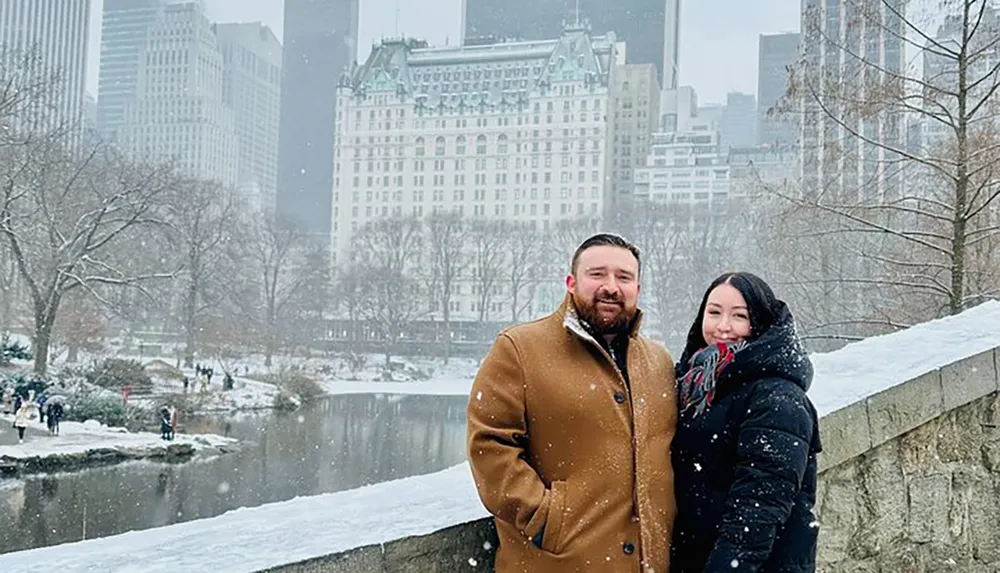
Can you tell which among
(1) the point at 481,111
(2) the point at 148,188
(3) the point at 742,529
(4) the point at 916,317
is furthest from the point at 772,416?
(1) the point at 481,111

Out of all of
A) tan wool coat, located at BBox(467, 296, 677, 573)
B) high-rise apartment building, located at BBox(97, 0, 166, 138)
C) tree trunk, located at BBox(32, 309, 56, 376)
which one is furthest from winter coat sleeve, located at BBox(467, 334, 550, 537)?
high-rise apartment building, located at BBox(97, 0, 166, 138)

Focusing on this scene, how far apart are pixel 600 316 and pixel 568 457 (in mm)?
359

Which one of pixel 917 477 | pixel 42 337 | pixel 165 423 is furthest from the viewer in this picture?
pixel 42 337

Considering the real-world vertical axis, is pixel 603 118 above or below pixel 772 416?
above

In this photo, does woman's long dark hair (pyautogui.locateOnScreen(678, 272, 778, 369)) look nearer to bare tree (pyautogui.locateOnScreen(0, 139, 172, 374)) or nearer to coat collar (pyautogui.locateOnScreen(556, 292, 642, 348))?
coat collar (pyautogui.locateOnScreen(556, 292, 642, 348))

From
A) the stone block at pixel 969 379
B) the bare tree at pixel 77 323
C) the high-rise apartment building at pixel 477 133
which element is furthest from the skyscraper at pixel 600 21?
the stone block at pixel 969 379

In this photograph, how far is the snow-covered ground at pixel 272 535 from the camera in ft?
6.91

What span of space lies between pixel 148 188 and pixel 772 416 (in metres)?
37.7

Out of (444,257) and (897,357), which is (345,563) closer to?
(897,357)

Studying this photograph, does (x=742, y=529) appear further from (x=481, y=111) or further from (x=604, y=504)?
(x=481, y=111)

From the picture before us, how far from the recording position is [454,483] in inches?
113

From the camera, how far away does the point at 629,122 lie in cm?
10944

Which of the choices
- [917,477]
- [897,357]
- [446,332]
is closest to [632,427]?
[917,477]

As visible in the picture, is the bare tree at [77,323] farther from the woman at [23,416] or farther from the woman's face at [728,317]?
the woman's face at [728,317]
